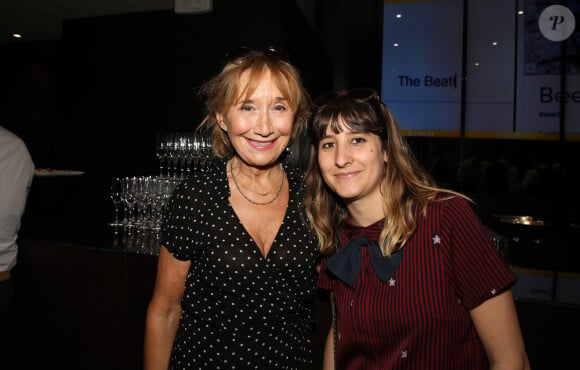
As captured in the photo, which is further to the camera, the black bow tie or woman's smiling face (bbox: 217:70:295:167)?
woman's smiling face (bbox: 217:70:295:167)

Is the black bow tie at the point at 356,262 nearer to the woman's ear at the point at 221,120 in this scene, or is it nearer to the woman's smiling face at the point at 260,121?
the woman's smiling face at the point at 260,121

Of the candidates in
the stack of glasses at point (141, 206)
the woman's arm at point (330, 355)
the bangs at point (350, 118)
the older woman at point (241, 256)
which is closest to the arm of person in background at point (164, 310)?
the older woman at point (241, 256)

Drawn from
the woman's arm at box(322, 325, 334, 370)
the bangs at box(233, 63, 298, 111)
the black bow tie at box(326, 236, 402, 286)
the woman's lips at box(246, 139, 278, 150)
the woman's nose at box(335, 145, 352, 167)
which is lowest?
the woman's arm at box(322, 325, 334, 370)

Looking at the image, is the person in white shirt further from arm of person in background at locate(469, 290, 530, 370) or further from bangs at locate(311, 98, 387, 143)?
arm of person in background at locate(469, 290, 530, 370)

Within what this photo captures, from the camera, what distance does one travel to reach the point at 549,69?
16.0 feet

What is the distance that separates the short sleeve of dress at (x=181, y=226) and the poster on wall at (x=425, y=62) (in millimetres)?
4192

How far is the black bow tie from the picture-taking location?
3.92 ft

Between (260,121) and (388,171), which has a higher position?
(260,121)

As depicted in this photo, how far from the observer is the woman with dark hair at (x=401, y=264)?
1111mm

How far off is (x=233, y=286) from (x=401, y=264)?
0.53m

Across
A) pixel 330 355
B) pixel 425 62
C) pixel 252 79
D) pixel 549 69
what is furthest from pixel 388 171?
pixel 549 69

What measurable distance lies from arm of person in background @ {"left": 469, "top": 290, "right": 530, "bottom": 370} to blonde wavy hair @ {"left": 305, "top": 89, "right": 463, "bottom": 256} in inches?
11.3

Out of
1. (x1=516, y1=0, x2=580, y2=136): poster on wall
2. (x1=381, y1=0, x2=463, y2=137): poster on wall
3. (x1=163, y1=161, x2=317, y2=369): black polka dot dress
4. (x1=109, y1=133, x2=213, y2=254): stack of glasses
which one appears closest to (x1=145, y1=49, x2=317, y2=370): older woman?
(x1=163, y1=161, x2=317, y2=369): black polka dot dress

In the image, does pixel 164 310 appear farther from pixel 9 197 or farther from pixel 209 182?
pixel 9 197
